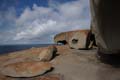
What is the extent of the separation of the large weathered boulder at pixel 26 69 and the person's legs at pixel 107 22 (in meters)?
1.68

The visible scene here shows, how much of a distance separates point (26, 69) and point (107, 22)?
8.58 feet

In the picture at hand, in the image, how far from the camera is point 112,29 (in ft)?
17.0

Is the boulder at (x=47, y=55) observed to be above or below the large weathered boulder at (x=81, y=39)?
below

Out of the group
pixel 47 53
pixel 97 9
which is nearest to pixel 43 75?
pixel 47 53

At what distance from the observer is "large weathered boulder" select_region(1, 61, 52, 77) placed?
6207 mm

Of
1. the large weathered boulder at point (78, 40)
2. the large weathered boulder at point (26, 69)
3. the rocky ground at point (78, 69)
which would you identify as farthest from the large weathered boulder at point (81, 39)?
the large weathered boulder at point (26, 69)

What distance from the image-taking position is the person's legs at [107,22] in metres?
4.77

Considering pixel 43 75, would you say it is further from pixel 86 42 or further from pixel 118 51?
pixel 86 42

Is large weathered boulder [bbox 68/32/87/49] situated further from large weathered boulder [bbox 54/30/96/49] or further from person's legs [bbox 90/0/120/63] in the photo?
person's legs [bbox 90/0/120/63]

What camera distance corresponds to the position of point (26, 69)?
249 inches

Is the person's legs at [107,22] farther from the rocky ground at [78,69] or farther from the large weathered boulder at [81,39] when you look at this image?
the large weathered boulder at [81,39]

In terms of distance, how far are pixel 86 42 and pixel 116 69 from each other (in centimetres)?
258

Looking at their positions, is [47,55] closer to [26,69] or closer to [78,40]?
[26,69]

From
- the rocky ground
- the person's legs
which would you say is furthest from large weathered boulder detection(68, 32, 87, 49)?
the person's legs
